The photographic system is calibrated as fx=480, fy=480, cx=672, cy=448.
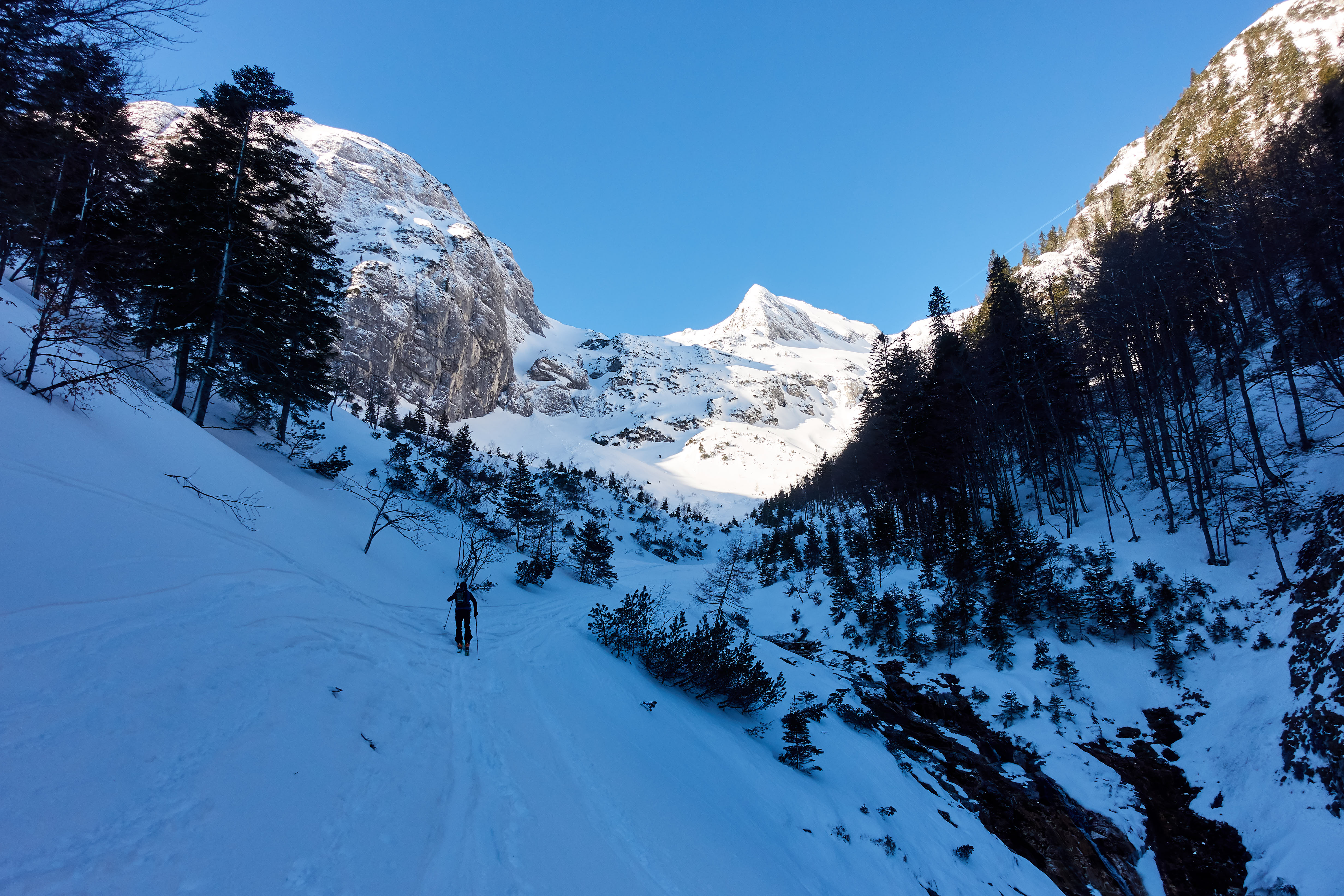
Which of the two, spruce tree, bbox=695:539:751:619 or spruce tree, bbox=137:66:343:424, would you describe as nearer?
spruce tree, bbox=137:66:343:424

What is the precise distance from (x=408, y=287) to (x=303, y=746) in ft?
457

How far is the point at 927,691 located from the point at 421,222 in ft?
547

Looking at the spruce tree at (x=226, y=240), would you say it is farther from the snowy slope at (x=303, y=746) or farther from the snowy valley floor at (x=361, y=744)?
the snowy valley floor at (x=361, y=744)

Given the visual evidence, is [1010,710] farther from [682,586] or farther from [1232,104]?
[1232,104]

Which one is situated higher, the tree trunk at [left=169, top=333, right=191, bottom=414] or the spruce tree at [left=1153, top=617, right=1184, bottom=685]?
the tree trunk at [left=169, top=333, right=191, bottom=414]

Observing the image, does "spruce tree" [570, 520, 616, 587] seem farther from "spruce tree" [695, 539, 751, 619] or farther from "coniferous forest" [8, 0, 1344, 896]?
"spruce tree" [695, 539, 751, 619]

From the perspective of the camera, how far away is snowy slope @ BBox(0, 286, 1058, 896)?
2.37 m

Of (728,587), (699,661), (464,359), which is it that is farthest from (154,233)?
(464,359)

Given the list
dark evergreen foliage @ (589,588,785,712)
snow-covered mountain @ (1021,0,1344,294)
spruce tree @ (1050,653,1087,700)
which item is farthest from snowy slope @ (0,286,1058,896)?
snow-covered mountain @ (1021,0,1344,294)

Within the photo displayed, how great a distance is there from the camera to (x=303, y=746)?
11.1 ft

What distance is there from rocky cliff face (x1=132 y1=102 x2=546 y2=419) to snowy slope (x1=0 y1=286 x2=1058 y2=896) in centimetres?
10025

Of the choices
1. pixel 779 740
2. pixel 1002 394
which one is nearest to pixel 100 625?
pixel 779 740

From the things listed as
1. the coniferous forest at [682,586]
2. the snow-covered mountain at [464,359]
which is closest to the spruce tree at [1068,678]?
the coniferous forest at [682,586]

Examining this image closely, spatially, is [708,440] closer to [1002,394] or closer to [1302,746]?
[1002,394]
